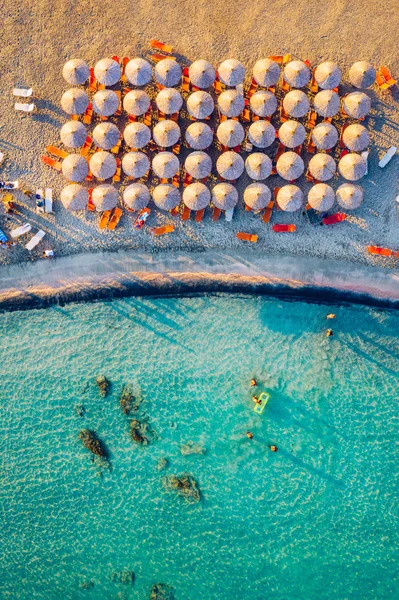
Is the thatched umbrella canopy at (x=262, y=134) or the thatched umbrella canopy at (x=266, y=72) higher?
the thatched umbrella canopy at (x=266, y=72)

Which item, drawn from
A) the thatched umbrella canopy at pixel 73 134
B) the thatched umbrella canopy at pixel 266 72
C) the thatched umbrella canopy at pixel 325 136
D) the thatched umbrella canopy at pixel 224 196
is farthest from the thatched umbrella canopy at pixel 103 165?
the thatched umbrella canopy at pixel 325 136

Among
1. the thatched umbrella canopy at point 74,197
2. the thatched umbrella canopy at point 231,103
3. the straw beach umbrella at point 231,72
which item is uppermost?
the straw beach umbrella at point 231,72

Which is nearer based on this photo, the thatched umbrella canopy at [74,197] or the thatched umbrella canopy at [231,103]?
the thatched umbrella canopy at [231,103]

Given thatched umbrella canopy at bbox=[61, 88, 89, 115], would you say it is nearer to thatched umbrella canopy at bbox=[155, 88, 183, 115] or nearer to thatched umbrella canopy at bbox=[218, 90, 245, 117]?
thatched umbrella canopy at bbox=[155, 88, 183, 115]

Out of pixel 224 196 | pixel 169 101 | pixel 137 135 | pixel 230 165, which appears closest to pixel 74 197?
pixel 137 135

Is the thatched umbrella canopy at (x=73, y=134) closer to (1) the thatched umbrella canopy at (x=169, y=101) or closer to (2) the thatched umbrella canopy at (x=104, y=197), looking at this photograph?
(2) the thatched umbrella canopy at (x=104, y=197)

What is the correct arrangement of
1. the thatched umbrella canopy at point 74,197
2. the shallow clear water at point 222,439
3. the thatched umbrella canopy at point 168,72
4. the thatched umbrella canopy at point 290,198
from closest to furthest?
1. the thatched umbrella canopy at point 168,72
2. the thatched umbrella canopy at point 290,198
3. the thatched umbrella canopy at point 74,197
4. the shallow clear water at point 222,439

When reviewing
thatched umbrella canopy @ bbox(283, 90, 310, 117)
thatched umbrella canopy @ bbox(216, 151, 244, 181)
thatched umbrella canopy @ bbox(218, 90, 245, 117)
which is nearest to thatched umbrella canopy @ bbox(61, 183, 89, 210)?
thatched umbrella canopy @ bbox(216, 151, 244, 181)
